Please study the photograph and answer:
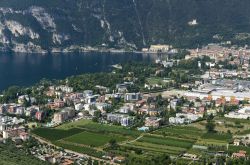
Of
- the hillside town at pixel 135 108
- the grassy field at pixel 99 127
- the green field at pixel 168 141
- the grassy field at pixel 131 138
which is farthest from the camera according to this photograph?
the grassy field at pixel 99 127

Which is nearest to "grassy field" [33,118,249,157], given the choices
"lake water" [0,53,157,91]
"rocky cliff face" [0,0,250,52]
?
"lake water" [0,53,157,91]

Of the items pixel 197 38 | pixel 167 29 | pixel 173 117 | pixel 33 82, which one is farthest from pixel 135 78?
pixel 167 29

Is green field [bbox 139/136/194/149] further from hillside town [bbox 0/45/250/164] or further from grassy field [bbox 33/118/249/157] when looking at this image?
hillside town [bbox 0/45/250/164]

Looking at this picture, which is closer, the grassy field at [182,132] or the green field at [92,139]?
the green field at [92,139]

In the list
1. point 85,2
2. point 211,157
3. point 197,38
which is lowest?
point 211,157

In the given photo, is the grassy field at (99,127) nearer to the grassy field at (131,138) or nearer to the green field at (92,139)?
the grassy field at (131,138)

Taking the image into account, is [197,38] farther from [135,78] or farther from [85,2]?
[135,78]

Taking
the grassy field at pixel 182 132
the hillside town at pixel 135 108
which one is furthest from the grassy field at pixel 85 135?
the grassy field at pixel 182 132

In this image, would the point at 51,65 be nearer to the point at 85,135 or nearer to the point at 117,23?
the point at 117,23
